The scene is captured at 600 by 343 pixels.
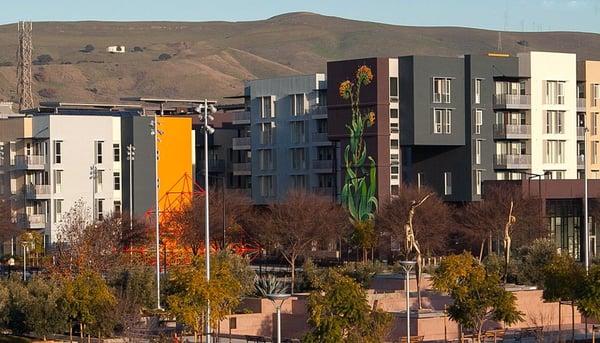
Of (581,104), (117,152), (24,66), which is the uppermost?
(24,66)

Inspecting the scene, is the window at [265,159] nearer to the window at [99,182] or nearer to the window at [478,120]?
the window at [99,182]

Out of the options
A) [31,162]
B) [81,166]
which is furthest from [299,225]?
[31,162]

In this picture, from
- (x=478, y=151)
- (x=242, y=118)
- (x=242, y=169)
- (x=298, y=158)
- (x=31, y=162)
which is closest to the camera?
(x=31, y=162)

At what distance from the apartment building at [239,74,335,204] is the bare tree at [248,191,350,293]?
13.4 metres

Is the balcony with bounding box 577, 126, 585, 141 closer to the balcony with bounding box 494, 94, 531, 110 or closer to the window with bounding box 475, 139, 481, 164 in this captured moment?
the balcony with bounding box 494, 94, 531, 110

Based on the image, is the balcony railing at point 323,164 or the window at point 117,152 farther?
the balcony railing at point 323,164

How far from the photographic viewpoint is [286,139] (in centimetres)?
11475

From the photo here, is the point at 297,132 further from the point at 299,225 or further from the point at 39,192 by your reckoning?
the point at 299,225

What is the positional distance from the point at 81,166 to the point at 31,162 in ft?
11.0

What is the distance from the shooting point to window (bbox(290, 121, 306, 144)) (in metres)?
114

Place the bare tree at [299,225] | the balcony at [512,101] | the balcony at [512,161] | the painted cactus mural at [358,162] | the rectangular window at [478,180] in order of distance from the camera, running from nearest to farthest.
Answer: the bare tree at [299,225] < the painted cactus mural at [358,162] < the rectangular window at [478,180] < the balcony at [512,161] < the balcony at [512,101]

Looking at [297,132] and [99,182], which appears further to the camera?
[297,132]

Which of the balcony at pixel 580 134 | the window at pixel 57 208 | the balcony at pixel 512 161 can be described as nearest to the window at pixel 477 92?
the balcony at pixel 512 161

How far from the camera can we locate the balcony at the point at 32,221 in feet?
342
